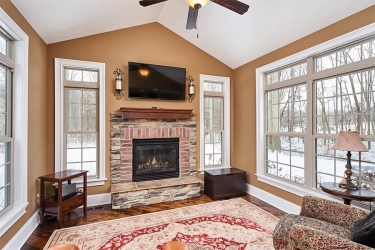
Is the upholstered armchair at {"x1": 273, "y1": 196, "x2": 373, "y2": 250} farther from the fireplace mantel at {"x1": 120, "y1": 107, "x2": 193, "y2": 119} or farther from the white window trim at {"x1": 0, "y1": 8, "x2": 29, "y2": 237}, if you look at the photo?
the white window trim at {"x1": 0, "y1": 8, "x2": 29, "y2": 237}

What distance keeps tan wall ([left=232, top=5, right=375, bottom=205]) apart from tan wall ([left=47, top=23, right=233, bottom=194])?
0.65 metres

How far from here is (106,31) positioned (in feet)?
12.1

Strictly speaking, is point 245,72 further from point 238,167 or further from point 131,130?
point 131,130

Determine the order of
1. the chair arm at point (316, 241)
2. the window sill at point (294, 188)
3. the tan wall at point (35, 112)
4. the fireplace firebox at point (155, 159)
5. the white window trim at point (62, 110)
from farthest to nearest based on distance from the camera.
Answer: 1. the fireplace firebox at point (155, 159)
2. the white window trim at point (62, 110)
3. the window sill at point (294, 188)
4. the tan wall at point (35, 112)
5. the chair arm at point (316, 241)

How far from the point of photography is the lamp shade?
2.20 metres

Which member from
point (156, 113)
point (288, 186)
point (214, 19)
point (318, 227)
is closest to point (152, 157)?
point (156, 113)

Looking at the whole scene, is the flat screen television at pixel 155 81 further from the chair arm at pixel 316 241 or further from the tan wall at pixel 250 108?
the chair arm at pixel 316 241

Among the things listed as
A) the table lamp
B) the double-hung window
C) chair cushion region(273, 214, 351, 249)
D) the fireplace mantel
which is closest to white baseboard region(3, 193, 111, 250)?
the double-hung window

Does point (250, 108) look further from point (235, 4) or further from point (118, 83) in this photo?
point (118, 83)

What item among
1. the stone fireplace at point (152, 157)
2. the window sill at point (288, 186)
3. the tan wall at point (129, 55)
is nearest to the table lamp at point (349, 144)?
the window sill at point (288, 186)

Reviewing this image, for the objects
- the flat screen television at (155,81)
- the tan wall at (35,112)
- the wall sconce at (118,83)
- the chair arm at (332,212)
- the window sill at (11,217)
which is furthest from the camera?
the flat screen television at (155,81)

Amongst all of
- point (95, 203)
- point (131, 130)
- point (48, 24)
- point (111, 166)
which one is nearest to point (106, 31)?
point (48, 24)

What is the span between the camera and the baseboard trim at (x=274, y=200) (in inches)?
127

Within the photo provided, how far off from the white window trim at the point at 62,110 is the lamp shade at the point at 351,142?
11.6ft
